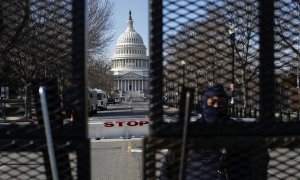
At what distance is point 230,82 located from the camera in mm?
2066

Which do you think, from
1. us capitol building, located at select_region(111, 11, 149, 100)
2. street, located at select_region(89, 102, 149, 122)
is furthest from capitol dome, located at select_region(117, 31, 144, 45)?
street, located at select_region(89, 102, 149, 122)

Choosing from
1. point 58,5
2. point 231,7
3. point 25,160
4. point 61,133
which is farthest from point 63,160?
point 231,7

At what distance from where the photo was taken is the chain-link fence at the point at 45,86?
71.5 inches

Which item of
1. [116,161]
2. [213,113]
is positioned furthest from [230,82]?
[116,161]

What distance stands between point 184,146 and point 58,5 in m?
0.85

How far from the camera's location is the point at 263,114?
184cm

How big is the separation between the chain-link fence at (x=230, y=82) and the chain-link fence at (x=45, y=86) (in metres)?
0.29

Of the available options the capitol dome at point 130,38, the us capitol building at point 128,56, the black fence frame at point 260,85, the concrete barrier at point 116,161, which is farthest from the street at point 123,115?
the capitol dome at point 130,38

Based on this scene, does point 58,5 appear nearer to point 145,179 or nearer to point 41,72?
point 41,72

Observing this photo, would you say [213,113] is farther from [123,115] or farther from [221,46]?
[123,115]

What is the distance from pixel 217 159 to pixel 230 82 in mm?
705

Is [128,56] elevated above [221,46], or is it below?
above

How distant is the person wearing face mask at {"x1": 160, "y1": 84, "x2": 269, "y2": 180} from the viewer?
6.16ft

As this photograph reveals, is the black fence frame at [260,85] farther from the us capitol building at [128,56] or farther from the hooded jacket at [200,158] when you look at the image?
the us capitol building at [128,56]
